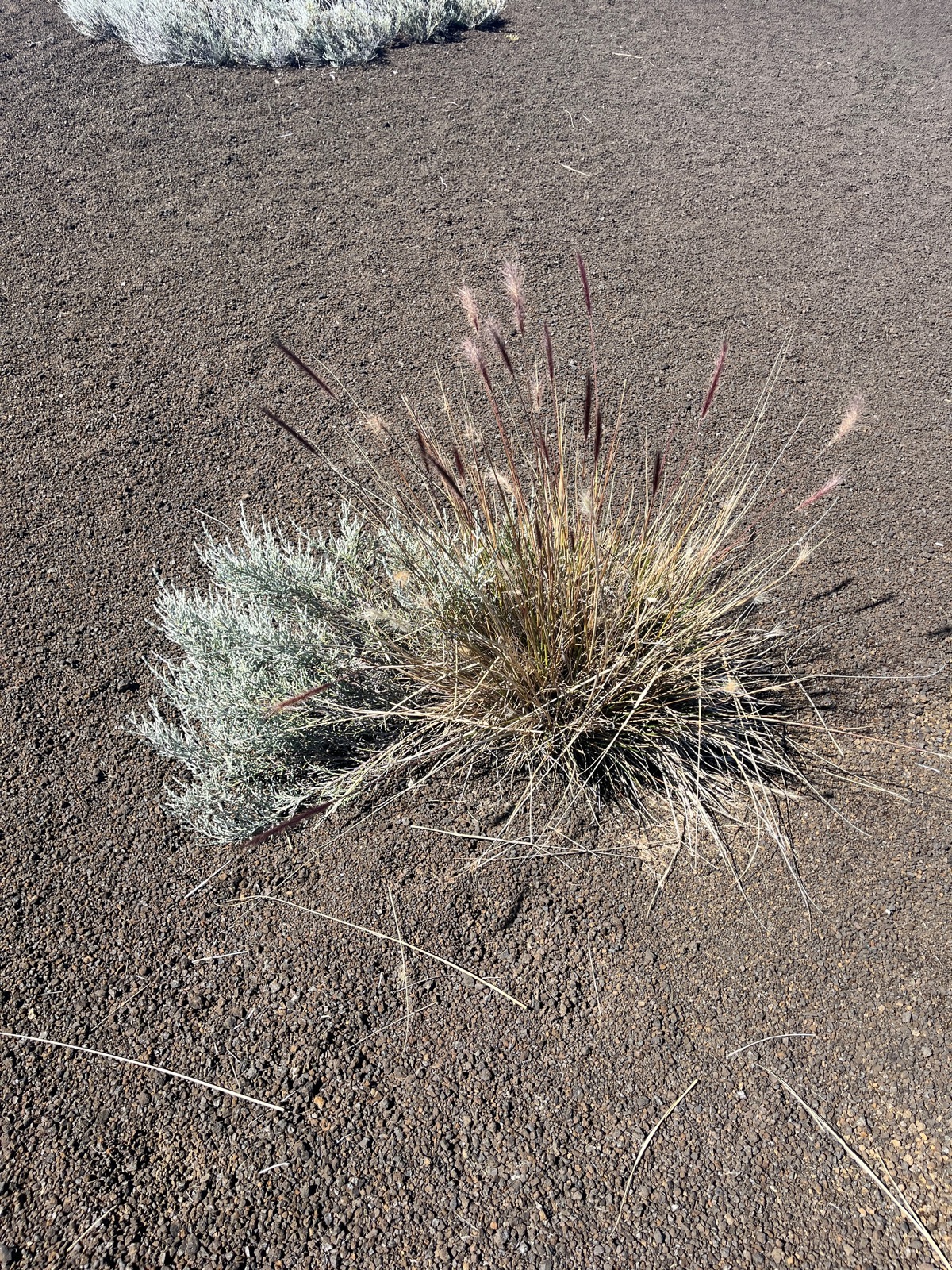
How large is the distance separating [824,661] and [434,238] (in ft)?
10.0

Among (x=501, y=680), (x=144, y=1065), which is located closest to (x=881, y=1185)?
(x=501, y=680)

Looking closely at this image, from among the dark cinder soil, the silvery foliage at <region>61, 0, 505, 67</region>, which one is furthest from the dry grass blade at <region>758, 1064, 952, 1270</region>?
the silvery foliage at <region>61, 0, 505, 67</region>

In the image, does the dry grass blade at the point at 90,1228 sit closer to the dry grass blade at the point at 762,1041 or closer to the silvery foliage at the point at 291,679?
the silvery foliage at the point at 291,679

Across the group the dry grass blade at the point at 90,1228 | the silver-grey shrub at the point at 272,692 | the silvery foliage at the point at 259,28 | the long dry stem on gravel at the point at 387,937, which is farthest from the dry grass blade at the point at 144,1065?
the silvery foliage at the point at 259,28

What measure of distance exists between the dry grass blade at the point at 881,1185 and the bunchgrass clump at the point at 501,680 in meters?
0.61

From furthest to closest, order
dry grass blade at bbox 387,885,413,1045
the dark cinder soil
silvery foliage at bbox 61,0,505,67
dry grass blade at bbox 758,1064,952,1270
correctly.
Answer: silvery foliage at bbox 61,0,505,67, dry grass blade at bbox 387,885,413,1045, the dark cinder soil, dry grass blade at bbox 758,1064,952,1270

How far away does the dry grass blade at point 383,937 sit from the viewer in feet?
7.36

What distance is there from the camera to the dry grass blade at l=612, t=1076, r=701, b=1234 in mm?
1896

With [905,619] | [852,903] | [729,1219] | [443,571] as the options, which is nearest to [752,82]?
[905,619]

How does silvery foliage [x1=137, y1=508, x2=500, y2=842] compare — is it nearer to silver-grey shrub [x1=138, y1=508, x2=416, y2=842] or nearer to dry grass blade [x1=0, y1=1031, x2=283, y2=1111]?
silver-grey shrub [x1=138, y1=508, x2=416, y2=842]

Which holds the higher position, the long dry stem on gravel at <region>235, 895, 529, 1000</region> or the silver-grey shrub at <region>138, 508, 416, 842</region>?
the silver-grey shrub at <region>138, 508, 416, 842</region>

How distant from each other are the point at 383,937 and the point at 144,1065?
1.86 ft

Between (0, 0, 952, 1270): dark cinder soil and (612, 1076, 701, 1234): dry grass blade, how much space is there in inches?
0.5

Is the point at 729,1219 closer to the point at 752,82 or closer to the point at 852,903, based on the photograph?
the point at 852,903
